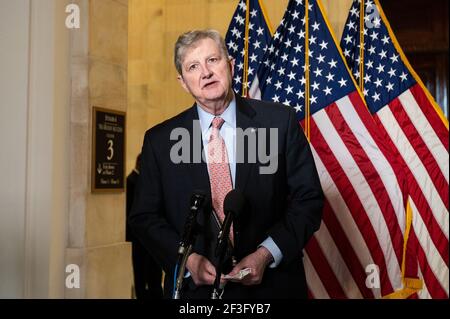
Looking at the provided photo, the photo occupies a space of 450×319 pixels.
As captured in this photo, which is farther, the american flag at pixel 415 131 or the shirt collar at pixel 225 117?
the american flag at pixel 415 131

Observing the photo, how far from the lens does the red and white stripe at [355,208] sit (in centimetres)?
533

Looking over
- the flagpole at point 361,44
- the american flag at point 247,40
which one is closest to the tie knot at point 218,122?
the american flag at point 247,40

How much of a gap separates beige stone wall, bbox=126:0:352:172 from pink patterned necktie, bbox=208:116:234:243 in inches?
168

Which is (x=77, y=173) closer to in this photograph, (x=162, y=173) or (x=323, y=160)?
(x=162, y=173)

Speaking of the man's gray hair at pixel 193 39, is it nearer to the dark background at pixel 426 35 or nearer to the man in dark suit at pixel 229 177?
the man in dark suit at pixel 229 177

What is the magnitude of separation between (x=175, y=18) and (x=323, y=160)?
10.3 ft

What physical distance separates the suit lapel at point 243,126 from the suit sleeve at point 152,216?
37 cm

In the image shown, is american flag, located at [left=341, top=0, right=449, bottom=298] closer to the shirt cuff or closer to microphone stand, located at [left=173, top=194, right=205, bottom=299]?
the shirt cuff

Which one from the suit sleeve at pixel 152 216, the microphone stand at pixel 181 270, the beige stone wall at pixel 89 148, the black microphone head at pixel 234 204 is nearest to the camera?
the microphone stand at pixel 181 270

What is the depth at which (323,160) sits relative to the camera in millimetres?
5387

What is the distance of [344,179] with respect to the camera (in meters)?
5.36

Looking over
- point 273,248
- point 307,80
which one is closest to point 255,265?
point 273,248
